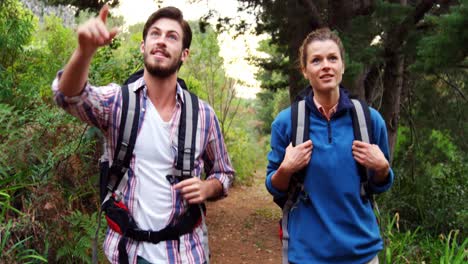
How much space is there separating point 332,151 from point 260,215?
7.90 meters

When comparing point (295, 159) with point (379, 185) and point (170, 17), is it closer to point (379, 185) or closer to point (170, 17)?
point (379, 185)

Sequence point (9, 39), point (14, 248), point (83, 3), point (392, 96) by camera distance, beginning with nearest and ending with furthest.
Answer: point (14, 248) < point (9, 39) < point (83, 3) < point (392, 96)

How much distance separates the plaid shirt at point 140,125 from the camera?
1987 millimetres

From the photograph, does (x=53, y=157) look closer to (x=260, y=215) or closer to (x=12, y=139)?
(x=12, y=139)

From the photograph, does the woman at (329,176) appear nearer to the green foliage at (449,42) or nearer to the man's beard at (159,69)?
the man's beard at (159,69)

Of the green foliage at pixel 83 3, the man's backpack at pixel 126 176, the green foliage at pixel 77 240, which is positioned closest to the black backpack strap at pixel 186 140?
the man's backpack at pixel 126 176

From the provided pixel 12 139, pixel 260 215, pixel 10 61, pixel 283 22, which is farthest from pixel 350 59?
pixel 260 215

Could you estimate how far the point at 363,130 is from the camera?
2365 millimetres

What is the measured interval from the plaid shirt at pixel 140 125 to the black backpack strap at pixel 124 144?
3 centimetres

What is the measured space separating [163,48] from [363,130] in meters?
1.04

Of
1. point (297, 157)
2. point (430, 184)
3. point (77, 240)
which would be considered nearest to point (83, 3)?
point (77, 240)

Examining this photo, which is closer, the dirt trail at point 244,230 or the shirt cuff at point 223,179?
the shirt cuff at point 223,179

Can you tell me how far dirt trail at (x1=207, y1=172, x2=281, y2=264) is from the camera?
7.22m

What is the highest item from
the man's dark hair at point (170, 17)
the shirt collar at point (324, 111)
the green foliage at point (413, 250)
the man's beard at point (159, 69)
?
the man's dark hair at point (170, 17)
